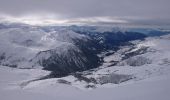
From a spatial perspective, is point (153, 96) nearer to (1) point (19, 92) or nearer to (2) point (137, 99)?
(2) point (137, 99)

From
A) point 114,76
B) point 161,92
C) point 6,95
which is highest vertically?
point 161,92

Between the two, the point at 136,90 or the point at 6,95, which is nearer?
the point at 136,90

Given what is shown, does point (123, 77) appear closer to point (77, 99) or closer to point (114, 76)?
point (114, 76)

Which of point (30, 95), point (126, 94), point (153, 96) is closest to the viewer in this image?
point (153, 96)

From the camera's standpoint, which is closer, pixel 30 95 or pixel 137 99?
pixel 137 99

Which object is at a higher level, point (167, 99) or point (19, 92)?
point (167, 99)

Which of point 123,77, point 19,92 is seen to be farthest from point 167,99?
point 123,77

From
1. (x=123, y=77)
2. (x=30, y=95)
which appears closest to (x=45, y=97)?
(x=30, y=95)

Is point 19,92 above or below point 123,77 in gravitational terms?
above

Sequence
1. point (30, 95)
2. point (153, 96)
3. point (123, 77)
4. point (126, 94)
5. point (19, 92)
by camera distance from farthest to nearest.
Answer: point (123, 77) < point (19, 92) < point (30, 95) < point (126, 94) < point (153, 96)
